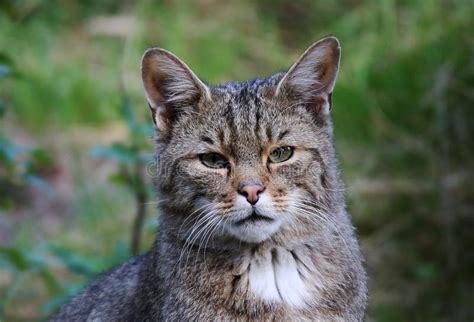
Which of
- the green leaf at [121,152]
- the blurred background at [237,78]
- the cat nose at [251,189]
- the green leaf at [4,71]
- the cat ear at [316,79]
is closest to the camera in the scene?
the cat nose at [251,189]

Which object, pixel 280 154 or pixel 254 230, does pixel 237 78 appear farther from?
pixel 254 230

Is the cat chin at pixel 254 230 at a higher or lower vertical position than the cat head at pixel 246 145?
lower

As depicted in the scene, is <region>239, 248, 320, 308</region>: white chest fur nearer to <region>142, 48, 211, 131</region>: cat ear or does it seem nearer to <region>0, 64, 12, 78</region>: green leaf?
<region>142, 48, 211, 131</region>: cat ear

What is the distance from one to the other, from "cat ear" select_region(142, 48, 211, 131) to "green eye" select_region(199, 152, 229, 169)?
0.92 ft

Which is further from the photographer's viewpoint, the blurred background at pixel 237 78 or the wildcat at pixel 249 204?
the blurred background at pixel 237 78

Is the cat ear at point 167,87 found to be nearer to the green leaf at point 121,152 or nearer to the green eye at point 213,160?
the green eye at point 213,160

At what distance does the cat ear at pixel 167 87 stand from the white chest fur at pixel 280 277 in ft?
2.36

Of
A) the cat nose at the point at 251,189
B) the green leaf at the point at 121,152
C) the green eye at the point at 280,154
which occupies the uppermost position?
the green eye at the point at 280,154

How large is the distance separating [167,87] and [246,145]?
1.62ft

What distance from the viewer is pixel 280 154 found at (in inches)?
164

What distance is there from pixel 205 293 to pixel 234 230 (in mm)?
310

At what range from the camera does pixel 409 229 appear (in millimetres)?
7848

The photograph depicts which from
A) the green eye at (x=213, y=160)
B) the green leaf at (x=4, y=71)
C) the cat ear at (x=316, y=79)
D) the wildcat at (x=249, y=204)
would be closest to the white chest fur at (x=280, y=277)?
the wildcat at (x=249, y=204)

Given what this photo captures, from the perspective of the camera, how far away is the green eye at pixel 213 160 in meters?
4.16
